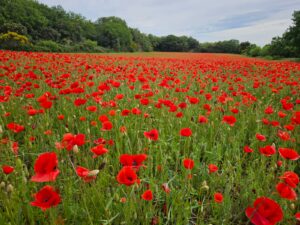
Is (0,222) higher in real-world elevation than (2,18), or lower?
lower

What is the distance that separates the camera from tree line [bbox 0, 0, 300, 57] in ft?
76.6

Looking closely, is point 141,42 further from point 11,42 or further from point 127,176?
point 127,176

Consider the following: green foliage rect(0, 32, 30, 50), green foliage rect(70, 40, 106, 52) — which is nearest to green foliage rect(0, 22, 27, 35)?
green foliage rect(70, 40, 106, 52)

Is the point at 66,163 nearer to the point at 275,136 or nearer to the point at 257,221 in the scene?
the point at 257,221

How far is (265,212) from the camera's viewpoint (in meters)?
1.03

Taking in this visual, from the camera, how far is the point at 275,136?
3.03 m

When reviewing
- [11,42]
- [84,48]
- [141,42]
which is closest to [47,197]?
[11,42]

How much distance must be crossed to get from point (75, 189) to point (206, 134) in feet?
5.71

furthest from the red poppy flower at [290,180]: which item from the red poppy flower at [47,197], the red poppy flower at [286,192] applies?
the red poppy flower at [47,197]

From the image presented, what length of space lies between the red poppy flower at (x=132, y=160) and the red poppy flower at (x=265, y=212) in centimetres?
59

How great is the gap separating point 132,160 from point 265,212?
68cm

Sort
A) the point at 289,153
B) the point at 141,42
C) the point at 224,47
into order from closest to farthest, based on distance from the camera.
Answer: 1. the point at 289,153
2. the point at 141,42
3. the point at 224,47

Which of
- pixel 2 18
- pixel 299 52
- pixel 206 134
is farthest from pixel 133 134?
pixel 2 18

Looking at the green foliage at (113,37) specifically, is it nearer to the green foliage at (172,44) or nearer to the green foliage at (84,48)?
the green foliage at (84,48)
